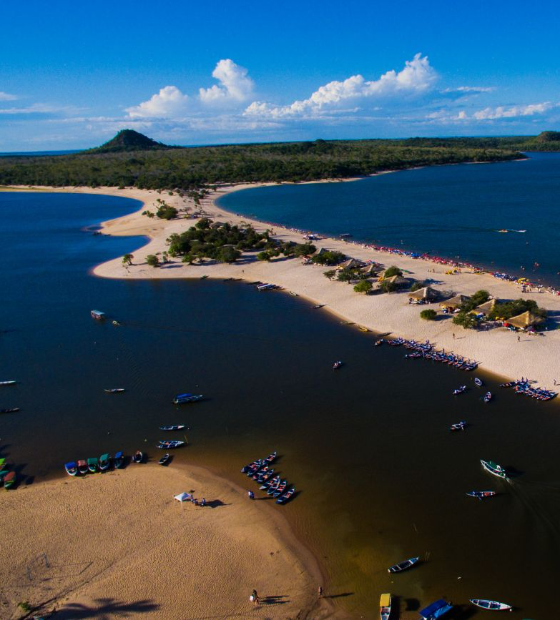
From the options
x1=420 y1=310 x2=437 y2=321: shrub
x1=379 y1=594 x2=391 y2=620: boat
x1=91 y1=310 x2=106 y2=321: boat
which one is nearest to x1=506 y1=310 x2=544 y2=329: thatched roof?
x1=420 y1=310 x2=437 y2=321: shrub

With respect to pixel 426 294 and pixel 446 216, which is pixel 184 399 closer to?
pixel 426 294

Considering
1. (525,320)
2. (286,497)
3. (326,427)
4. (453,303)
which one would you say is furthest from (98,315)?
(525,320)

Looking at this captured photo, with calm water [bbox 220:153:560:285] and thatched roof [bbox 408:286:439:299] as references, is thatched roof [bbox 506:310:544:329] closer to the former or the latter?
thatched roof [bbox 408:286:439:299]

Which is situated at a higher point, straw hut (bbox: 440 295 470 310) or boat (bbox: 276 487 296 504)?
straw hut (bbox: 440 295 470 310)

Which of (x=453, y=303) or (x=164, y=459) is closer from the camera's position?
(x=164, y=459)

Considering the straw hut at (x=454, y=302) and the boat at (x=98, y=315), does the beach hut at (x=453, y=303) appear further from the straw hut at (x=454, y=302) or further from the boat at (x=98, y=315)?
the boat at (x=98, y=315)

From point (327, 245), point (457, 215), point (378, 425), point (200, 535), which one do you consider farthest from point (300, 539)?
point (457, 215)
